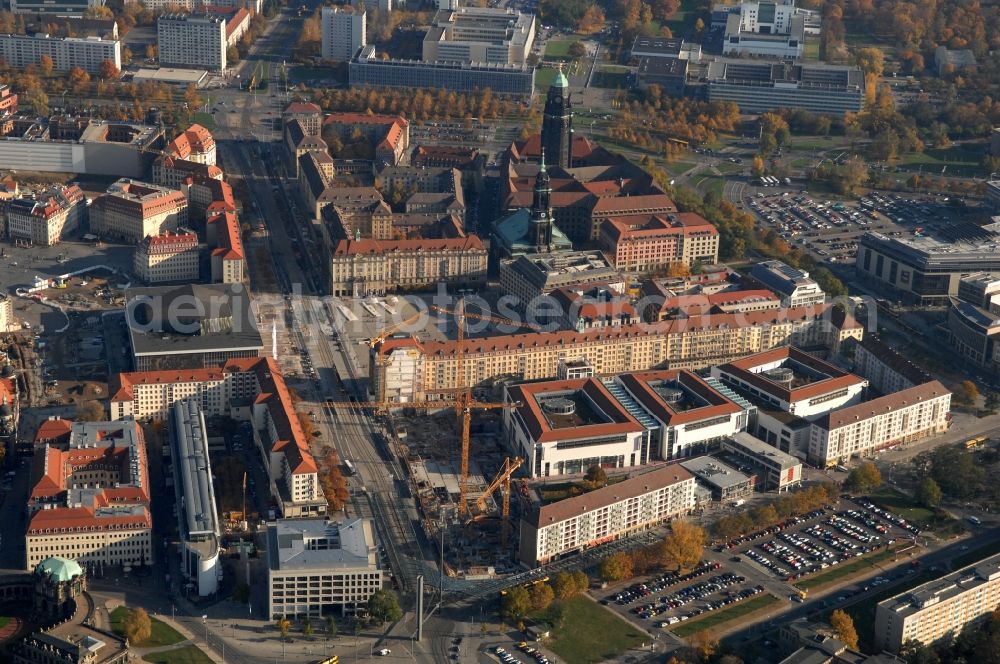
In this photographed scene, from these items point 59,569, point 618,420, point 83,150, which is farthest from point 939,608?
point 83,150

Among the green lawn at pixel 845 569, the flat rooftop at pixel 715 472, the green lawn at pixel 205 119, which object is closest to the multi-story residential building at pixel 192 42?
the green lawn at pixel 205 119

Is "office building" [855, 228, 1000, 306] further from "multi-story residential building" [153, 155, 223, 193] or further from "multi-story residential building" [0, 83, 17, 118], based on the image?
"multi-story residential building" [0, 83, 17, 118]

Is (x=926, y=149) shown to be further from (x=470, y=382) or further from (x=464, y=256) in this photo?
(x=470, y=382)

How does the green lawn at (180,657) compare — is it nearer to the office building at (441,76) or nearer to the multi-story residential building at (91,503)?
the multi-story residential building at (91,503)

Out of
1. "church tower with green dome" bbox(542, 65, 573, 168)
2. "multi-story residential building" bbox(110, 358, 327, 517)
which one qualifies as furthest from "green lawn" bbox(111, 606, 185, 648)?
"church tower with green dome" bbox(542, 65, 573, 168)

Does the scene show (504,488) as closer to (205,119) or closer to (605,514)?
(605,514)
